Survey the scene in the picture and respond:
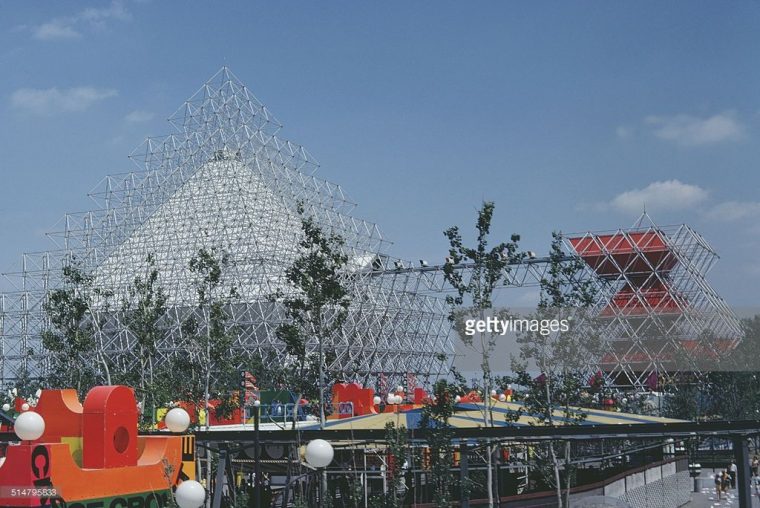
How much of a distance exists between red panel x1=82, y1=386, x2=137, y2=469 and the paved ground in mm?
25917

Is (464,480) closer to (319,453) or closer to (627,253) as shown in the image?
(319,453)

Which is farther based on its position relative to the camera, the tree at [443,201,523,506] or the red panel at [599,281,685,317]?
the red panel at [599,281,685,317]

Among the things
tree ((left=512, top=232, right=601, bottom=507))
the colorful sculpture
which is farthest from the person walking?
the colorful sculpture

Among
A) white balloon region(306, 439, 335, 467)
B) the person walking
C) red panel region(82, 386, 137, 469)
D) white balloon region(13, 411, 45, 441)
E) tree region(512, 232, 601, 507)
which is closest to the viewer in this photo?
white balloon region(306, 439, 335, 467)

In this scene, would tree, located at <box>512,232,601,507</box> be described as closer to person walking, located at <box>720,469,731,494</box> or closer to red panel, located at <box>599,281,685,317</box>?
person walking, located at <box>720,469,731,494</box>

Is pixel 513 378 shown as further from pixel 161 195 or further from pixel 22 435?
pixel 161 195

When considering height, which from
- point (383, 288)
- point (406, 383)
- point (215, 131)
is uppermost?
point (215, 131)

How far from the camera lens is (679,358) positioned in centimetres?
6562

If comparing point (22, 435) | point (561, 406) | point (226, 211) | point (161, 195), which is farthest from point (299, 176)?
point (22, 435)

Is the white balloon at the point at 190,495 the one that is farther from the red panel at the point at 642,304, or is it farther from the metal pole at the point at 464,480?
the red panel at the point at 642,304

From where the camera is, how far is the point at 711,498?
42406 millimetres

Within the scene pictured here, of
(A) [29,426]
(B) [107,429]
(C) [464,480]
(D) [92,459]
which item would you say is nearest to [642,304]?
(C) [464,480]

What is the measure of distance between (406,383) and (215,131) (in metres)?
29.6

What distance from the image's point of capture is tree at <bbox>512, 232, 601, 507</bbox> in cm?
2748
